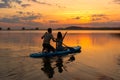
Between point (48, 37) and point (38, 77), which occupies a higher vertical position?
point (48, 37)

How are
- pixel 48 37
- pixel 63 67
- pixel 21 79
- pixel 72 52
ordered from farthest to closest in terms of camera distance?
pixel 72 52
pixel 48 37
pixel 63 67
pixel 21 79

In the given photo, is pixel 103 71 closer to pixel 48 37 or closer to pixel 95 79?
pixel 95 79

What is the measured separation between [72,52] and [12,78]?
517 inches

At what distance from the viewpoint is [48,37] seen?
68.0 ft

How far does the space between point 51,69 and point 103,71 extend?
3.46m

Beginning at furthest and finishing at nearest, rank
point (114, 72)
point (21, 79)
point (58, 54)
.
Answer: point (58, 54) < point (114, 72) < point (21, 79)

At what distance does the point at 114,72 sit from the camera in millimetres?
14633

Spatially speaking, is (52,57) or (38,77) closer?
(38,77)

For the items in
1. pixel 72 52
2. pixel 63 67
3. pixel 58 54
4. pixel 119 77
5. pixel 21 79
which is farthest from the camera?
pixel 72 52

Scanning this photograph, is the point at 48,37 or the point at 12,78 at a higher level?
the point at 48,37

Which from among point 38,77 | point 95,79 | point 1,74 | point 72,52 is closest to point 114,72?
point 95,79

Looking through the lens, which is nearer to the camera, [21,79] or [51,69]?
[21,79]

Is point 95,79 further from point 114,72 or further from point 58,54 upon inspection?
point 58,54

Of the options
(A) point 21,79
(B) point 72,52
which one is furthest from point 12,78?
(B) point 72,52
